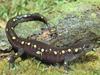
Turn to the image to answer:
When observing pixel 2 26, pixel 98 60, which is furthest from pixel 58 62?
pixel 2 26

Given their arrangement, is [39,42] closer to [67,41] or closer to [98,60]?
[67,41]

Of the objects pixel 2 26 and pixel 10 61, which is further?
pixel 2 26

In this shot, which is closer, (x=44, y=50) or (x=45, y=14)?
(x=44, y=50)

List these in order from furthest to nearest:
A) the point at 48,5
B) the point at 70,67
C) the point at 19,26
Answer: the point at 48,5
the point at 19,26
the point at 70,67

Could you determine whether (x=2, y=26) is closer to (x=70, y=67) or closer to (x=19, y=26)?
(x=19, y=26)

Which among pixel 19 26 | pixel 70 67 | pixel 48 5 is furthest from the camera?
pixel 48 5

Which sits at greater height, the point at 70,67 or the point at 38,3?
the point at 38,3

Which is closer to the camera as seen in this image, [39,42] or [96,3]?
[39,42]

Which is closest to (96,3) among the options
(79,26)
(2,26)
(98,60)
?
(79,26)

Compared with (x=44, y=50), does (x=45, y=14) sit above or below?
above
